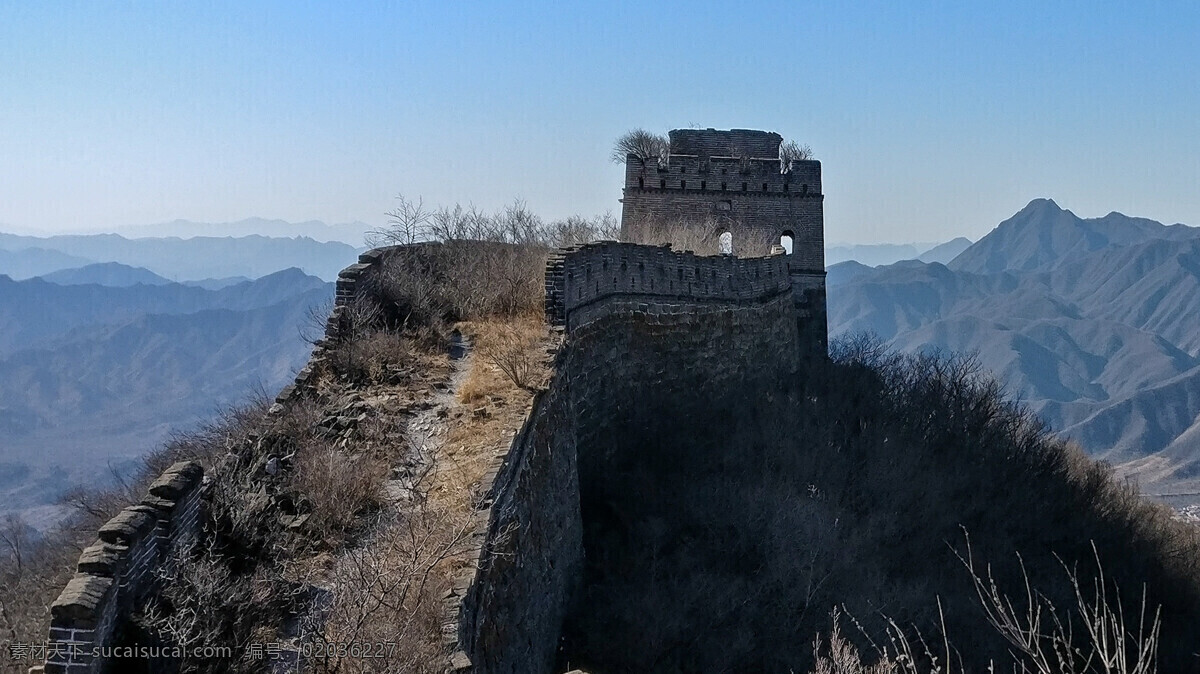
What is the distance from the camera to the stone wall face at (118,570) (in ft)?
18.3

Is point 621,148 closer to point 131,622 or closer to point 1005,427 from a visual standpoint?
point 1005,427

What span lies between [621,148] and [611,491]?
11381 mm

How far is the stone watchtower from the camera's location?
70.6 feet

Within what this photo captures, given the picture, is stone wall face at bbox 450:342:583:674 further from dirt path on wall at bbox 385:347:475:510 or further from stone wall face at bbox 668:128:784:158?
stone wall face at bbox 668:128:784:158

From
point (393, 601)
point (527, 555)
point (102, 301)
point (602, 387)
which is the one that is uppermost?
point (602, 387)

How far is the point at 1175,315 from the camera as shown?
13362cm

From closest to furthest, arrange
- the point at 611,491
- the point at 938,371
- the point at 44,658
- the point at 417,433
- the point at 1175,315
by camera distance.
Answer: the point at 44,658
the point at 417,433
the point at 611,491
the point at 938,371
the point at 1175,315

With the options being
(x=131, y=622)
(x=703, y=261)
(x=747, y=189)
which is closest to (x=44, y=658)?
(x=131, y=622)

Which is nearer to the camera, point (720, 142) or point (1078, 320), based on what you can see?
point (720, 142)

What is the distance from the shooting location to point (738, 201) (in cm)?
2191

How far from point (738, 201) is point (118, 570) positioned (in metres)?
17.2

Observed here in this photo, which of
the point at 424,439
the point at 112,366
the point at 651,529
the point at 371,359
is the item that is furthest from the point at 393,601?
the point at 112,366

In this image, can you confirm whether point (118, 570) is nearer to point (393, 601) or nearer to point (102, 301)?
point (393, 601)

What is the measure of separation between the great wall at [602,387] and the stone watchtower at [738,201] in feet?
0.10
